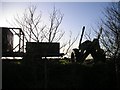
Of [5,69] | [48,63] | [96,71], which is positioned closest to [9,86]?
[5,69]

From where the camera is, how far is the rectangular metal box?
1186 centimetres

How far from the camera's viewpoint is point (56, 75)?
1156cm

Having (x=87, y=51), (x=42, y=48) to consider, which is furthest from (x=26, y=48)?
(x=87, y=51)

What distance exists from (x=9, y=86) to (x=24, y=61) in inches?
42.4

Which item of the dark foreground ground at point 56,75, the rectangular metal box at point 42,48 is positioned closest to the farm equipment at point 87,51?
the dark foreground ground at point 56,75

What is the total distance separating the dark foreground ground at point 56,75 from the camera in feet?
37.1

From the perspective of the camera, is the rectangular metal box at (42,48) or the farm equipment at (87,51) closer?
the rectangular metal box at (42,48)

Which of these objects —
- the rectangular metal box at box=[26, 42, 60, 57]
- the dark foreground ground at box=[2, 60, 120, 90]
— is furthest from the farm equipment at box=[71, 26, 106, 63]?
the rectangular metal box at box=[26, 42, 60, 57]

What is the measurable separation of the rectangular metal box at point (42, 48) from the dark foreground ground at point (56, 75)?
1.39 ft

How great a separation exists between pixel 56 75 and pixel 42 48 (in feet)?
3.98

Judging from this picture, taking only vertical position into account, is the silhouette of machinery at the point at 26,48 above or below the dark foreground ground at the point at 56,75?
above

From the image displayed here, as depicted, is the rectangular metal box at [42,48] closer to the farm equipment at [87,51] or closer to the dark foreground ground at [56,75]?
the dark foreground ground at [56,75]

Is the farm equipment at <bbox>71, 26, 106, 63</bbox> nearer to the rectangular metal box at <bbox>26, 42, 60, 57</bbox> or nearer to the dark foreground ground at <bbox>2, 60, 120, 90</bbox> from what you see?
the dark foreground ground at <bbox>2, 60, 120, 90</bbox>

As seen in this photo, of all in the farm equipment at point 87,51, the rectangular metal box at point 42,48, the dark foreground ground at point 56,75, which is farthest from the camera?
the farm equipment at point 87,51
